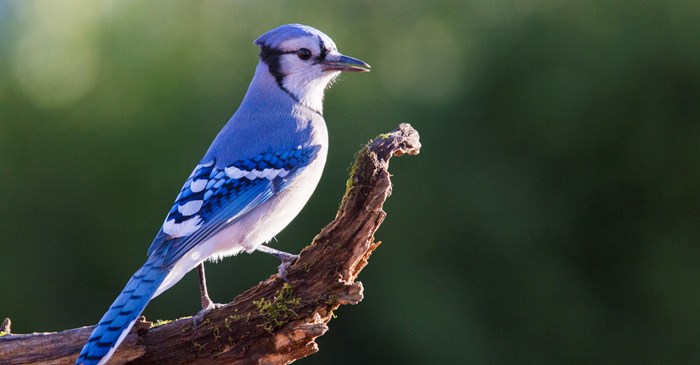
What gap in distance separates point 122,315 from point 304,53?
3.91 ft

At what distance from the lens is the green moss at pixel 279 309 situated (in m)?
2.53

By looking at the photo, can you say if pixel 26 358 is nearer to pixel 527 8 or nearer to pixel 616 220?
pixel 616 220

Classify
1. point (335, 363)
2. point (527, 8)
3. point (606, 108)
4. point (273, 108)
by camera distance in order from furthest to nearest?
1. point (527, 8)
2. point (606, 108)
3. point (335, 363)
4. point (273, 108)

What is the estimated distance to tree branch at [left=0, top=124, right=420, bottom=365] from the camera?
254 cm

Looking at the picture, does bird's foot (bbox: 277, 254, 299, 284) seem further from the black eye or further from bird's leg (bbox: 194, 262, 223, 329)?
the black eye

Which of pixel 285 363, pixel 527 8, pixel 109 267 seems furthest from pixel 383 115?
pixel 285 363

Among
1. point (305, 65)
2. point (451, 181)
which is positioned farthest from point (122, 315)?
point (451, 181)

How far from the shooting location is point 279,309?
2.54m

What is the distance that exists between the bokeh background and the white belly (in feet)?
A: 6.04

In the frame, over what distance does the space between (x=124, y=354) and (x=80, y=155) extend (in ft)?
9.34

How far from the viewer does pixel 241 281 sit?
476 cm

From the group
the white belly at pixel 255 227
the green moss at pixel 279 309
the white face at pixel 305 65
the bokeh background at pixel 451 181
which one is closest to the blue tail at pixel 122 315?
the white belly at pixel 255 227

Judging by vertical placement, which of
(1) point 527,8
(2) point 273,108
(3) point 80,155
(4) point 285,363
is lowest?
(4) point 285,363

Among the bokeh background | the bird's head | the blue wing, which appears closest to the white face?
the bird's head
